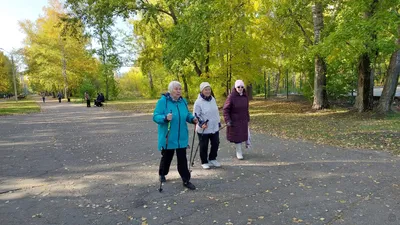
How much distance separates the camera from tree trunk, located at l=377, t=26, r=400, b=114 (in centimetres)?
1245

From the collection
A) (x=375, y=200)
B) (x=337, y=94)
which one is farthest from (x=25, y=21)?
(x=375, y=200)

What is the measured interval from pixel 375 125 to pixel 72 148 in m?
10.4

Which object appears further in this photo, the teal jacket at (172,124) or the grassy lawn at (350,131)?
the grassy lawn at (350,131)

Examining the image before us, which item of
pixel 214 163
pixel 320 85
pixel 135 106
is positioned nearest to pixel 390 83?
pixel 320 85

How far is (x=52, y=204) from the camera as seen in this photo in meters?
4.43

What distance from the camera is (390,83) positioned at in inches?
504

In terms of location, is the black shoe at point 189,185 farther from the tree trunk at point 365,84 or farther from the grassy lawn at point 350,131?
the tree trunk at point 365,84

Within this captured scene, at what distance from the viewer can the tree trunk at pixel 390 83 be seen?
40.9 feet

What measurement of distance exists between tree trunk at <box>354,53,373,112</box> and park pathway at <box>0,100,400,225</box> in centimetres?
748

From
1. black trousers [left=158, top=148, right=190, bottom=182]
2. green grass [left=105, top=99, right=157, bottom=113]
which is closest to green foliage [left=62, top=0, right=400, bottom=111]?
green grass [left=105, top=99, right=157, bottom=113]

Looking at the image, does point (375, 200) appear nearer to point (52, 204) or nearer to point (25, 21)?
point (52, 204)

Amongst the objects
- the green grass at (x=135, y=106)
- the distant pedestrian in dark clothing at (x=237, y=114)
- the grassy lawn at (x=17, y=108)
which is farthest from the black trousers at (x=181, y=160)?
the grassy lawn at (x=17, y=108)

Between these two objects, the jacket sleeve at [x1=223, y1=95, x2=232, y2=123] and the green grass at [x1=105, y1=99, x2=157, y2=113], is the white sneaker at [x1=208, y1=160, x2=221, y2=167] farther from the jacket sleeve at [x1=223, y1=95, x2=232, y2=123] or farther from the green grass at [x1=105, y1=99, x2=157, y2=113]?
the green grass at [x1=105, y1=99, x2=157, y2=113]

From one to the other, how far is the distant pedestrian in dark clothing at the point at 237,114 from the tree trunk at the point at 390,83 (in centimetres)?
941
